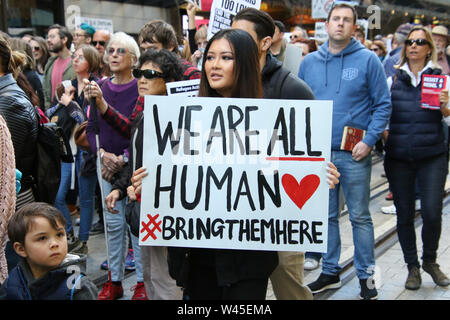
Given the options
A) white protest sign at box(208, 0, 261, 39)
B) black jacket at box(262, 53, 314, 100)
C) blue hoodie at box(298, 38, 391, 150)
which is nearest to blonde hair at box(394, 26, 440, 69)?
blue hoodie at box(298, 38, 391, 150)

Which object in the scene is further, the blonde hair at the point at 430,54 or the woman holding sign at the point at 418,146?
the blonde hair at the point at 430,54

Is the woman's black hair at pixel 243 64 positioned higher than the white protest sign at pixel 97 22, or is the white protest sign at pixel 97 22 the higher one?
the white protest sign at pixel 97 22

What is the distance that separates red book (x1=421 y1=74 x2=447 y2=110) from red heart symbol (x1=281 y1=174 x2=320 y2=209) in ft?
8.02

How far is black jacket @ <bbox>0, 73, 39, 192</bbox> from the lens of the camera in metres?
3.83

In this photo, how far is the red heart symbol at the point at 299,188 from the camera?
2.93 m

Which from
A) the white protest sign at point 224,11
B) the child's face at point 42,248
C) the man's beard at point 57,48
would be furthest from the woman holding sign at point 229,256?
the man's beard at point 57,48

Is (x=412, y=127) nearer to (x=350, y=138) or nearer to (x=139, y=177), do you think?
(x=350, y=138)

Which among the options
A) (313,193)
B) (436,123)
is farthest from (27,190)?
(436,123)

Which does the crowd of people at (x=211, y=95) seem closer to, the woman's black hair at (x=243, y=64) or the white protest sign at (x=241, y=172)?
the woman's black hair at (x=243, y=64)

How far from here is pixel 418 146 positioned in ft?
16.4

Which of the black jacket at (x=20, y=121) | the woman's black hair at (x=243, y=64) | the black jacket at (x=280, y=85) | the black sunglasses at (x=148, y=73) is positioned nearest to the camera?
the woman's black hair at (x=243, y=64)

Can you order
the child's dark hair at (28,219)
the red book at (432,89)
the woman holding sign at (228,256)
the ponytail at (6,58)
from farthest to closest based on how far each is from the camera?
1. the red book at (432,89)
2. the ponytail at (6,58)
3. the woman holding sign at (228,256)
4. the child's dark hair at (28,219)

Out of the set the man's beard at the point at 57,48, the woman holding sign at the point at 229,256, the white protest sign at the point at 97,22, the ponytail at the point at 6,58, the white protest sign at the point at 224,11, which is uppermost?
the white protest sign at the point at 97,22
